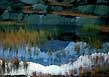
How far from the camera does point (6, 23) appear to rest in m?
3.45

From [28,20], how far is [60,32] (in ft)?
1.08

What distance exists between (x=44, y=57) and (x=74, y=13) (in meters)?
0.51

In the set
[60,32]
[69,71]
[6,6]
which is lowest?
[69,71]

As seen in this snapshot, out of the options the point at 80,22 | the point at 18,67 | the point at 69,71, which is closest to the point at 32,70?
the point at 18,67

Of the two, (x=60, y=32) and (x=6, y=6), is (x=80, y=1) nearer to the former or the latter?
(x=60, y=32)

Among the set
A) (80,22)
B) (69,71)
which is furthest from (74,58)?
(80,22)

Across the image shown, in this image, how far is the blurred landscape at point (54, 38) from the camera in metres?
3.42

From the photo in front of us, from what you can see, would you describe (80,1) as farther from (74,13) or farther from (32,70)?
(32,70)

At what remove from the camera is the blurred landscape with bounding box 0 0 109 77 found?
3.42 m

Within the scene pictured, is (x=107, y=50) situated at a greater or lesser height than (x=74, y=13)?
lesser

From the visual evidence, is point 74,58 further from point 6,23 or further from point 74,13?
point 6,23

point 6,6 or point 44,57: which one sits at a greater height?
point 6,6

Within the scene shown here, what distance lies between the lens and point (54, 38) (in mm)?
3453

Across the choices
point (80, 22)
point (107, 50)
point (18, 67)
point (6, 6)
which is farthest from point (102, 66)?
point (6, 6)
